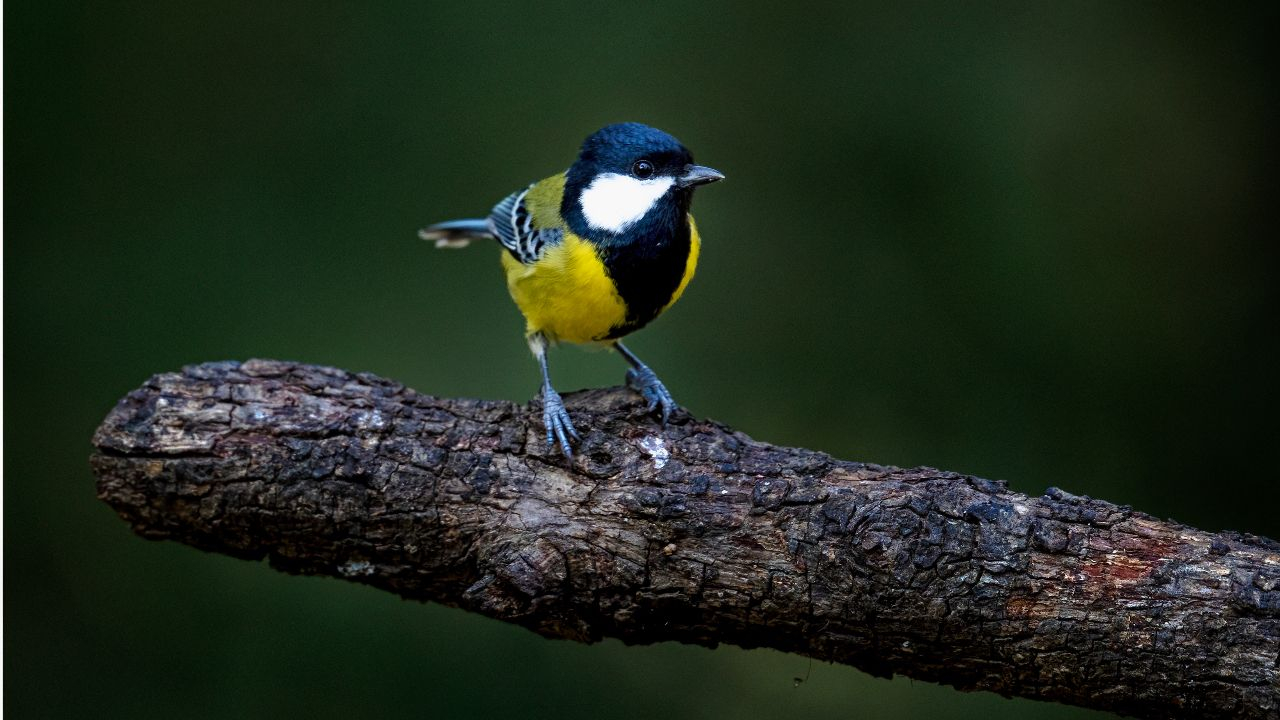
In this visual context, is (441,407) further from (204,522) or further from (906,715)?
(906,715)

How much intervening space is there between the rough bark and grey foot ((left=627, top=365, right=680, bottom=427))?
0.09m

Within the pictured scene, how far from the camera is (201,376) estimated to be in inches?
93.2

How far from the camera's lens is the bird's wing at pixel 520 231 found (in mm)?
2832

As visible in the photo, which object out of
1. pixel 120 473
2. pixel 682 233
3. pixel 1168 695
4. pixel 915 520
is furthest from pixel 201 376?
pixel 1168 695

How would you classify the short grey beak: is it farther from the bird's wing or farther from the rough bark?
the rough bark

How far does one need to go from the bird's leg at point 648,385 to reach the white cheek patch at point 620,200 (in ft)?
1.29

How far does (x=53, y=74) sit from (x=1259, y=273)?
3.97m

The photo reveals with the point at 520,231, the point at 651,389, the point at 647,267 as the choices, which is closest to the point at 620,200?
the point at 647,267

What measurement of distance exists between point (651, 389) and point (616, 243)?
0.42 meters

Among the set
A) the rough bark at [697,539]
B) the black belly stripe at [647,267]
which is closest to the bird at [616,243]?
the black belly stripe at [647,267]

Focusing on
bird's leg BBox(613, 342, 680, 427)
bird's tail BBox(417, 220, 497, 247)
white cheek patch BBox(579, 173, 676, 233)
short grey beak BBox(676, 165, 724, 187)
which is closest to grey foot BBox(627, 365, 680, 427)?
bird's leg BBox(613, 342, 680, 427)

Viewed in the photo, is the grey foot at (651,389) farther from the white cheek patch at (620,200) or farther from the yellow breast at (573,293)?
the white cheek patch at (620,200)

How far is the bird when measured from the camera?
269 centimetres

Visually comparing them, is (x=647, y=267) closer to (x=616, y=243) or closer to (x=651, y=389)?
(x=616, y=243)
